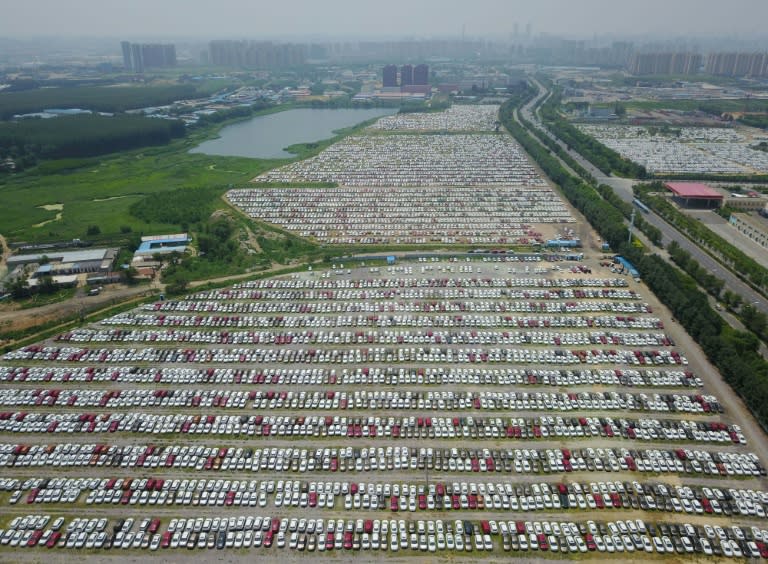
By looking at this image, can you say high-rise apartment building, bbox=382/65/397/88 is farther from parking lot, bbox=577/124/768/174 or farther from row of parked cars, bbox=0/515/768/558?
row of parked cars, bbox=0/515/768/558

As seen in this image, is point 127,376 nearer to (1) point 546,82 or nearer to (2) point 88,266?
(2) point 88,266

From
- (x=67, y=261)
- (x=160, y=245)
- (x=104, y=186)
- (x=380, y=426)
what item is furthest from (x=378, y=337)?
(x=104, y=186)

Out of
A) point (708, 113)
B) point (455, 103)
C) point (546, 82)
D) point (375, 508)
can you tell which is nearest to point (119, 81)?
point (455, 103)

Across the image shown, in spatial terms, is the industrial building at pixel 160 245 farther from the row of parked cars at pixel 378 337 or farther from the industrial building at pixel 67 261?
the row of parked cars at pixel 378 337

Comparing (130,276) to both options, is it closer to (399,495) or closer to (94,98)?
(399,495)

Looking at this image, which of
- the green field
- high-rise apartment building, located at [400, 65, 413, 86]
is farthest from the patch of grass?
high-rise apartment building, located at [400, 65, 413, 86]

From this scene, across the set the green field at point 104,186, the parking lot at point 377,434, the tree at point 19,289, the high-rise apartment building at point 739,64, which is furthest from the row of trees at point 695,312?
the high-rise apartment building at point 739,64

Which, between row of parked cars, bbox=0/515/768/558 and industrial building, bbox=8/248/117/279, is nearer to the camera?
row of parked cars, bbox=0/515/768/558
